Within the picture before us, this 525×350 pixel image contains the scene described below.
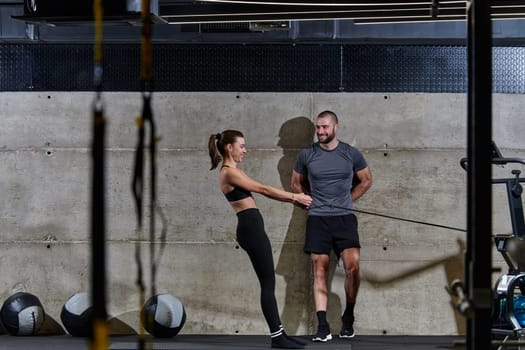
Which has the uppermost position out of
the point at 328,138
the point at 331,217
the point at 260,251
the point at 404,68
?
the point at 404,68

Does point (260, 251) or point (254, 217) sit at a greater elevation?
point (254, 217)

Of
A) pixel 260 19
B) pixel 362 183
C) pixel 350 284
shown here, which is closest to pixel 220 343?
pixel 350 284

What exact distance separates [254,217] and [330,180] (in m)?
0.97

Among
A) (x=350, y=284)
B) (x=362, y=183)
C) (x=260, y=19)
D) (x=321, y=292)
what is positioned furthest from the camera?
(x=362, y=183)

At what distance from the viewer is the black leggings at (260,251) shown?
7309 millimetres

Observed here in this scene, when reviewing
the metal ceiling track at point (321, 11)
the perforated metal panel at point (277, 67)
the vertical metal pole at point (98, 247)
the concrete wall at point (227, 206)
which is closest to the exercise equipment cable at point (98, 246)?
the vertical metal pole at point (98, 247)

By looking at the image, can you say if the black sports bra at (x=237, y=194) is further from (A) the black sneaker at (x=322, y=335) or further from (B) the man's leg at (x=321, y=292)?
(A) the black sneaker at (x=322, y=335)

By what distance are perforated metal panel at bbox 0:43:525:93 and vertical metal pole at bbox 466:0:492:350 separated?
212 inches

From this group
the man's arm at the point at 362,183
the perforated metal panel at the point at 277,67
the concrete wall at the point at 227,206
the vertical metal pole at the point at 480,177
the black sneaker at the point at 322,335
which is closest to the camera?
the vertical metal pole at the point at 480,177

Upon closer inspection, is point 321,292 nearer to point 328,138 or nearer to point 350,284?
point 350,284

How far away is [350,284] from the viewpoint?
26.7 feet

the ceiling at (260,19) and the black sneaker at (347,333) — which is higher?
the ceiling at (260,19)

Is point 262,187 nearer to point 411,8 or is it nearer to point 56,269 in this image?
point 411,8

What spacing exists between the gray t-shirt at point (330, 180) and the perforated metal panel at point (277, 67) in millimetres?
692
